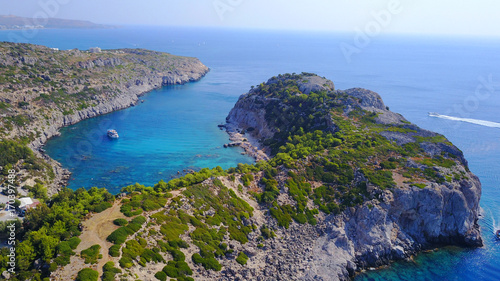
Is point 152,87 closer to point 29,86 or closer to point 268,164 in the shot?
point 29,86

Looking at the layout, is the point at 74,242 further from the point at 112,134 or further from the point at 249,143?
the point at 249,143

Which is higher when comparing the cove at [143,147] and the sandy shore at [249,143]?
the sandy shore at [249,143]

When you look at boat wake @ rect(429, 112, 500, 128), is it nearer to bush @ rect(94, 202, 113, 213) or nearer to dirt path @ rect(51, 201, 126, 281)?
bush @ rect(94, 202, 113, 213)

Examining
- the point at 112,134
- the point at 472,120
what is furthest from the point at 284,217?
the point at 472,120

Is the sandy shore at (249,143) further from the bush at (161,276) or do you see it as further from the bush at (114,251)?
the bush at (114,251)

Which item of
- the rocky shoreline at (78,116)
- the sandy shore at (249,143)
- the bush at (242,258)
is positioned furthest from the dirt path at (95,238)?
the sandy shore at (249,143)

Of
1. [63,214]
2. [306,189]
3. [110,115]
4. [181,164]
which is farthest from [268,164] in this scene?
[110,115]
